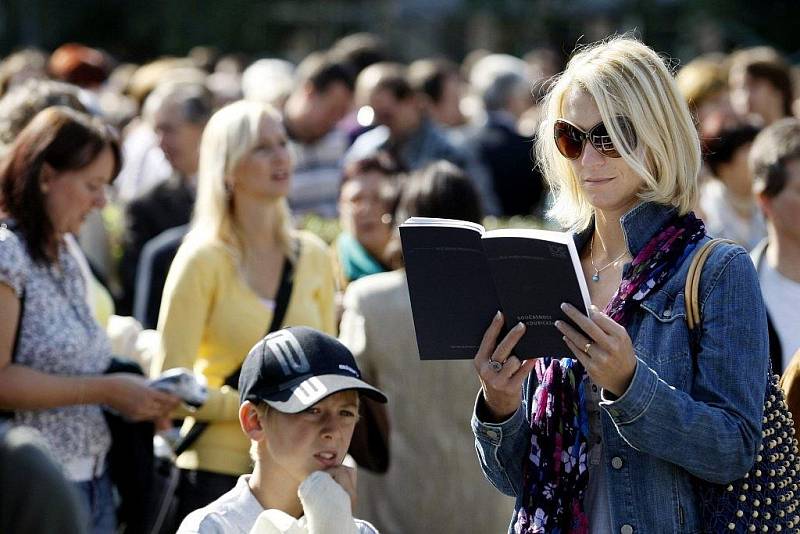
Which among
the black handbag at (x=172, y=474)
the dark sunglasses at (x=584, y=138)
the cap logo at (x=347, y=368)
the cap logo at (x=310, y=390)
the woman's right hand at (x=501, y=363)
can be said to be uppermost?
the dark sunglasses at (x=584, y=138)

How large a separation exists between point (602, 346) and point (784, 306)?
257 centimetres

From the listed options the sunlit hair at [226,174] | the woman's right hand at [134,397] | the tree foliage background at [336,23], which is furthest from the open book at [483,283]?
the tree foliage background at [336,23]

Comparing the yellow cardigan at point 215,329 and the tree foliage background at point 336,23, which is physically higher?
the tree foliage background at point 336,23

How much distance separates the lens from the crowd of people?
304 centimetres

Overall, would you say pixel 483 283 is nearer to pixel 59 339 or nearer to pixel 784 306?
pixel 59 339

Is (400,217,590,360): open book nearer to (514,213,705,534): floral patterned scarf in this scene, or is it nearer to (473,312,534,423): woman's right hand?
(473,312,534,423): woman's right hand

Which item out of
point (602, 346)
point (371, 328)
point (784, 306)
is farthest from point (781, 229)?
point (602, 346)

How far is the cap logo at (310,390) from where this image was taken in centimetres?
339

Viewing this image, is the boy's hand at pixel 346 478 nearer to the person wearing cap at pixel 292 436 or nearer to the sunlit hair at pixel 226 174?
the person wearing cap at pixel 292 436

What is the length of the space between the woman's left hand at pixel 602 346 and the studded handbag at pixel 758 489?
0.25 meters

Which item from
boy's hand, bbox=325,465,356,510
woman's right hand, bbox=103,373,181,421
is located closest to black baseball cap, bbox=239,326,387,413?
boy's hand, bbox=325,465,356,510

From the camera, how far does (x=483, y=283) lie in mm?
3082

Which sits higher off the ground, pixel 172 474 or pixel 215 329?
pixel 215 329

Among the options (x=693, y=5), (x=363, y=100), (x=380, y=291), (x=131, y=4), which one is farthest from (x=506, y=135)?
(x=131, y=4)
